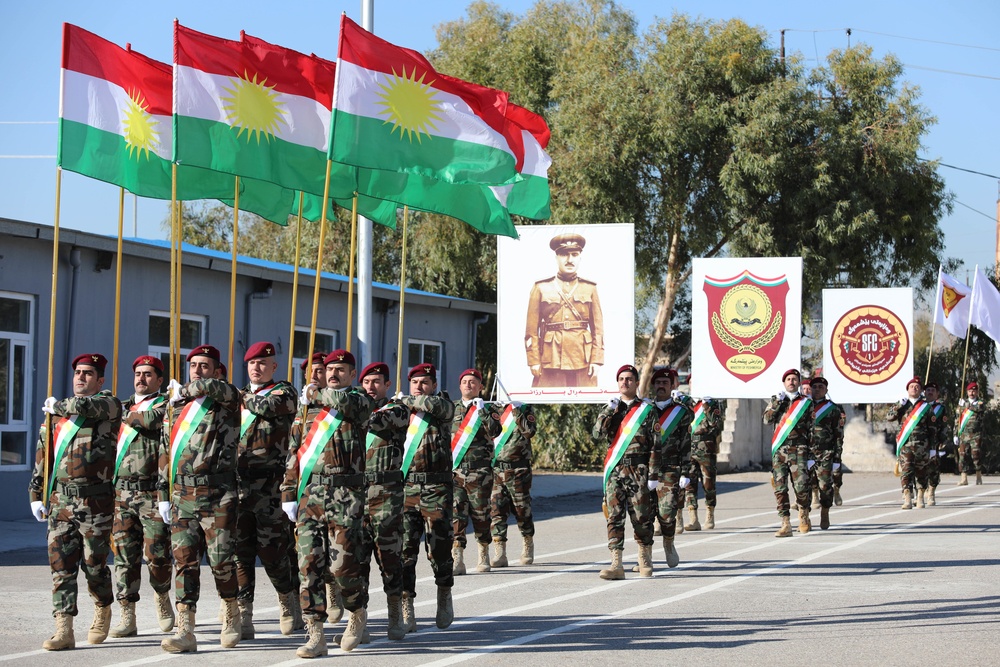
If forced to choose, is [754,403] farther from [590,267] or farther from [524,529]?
[524,529]

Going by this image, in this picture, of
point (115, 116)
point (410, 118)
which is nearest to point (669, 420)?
point (410, 118)

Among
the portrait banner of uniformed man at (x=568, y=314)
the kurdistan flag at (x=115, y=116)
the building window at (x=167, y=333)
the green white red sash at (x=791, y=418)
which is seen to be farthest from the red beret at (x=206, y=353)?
the building window at (x=167, y=333)

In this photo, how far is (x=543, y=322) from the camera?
16.5 m

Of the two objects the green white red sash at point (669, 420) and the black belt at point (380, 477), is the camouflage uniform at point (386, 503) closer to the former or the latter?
the black belt at point (380, 477)

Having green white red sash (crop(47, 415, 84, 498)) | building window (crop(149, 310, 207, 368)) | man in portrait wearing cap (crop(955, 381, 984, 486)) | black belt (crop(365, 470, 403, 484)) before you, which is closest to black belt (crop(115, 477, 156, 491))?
green white red sash (crop(47, 415, 84, 498))

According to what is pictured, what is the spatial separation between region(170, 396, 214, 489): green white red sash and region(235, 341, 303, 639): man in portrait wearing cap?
304mm

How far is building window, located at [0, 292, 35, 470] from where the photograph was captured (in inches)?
683

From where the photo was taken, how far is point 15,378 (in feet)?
57.8

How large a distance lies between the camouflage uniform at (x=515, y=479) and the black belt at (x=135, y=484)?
473 centimetres

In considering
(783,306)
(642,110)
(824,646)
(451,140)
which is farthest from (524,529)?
(642,110)

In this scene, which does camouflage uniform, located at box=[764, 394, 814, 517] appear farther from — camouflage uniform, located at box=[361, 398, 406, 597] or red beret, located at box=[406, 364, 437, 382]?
camouflage uniform, located at box=[361, 398, 406, 597]

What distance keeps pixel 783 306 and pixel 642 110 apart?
13066 mm

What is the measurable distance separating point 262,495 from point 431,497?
1245mm

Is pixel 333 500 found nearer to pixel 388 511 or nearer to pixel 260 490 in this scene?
pixel 388 511
